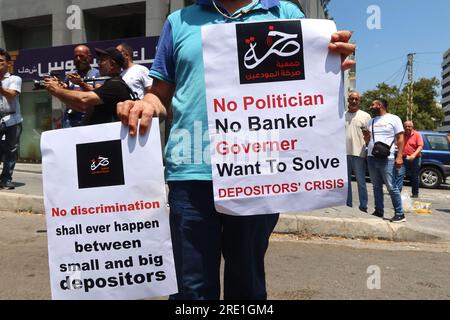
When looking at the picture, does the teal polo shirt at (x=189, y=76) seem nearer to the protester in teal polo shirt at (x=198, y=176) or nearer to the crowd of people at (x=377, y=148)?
the protester in teal polo shirt at (x=198, y=176)

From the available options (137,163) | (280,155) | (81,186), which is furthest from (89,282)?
(280,155)

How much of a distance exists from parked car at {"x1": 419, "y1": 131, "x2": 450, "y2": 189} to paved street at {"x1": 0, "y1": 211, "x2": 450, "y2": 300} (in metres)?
8.97

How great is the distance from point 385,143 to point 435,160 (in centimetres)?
816

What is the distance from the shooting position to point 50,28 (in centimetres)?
1565

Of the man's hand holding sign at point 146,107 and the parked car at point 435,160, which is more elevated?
the man's hand holding sign at point 146,107

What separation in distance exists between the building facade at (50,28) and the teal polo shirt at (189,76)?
38.6 feet

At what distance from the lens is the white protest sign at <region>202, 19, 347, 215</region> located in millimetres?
1721

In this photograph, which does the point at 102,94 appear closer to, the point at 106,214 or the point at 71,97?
the point at 71,97

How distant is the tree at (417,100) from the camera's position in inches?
1845

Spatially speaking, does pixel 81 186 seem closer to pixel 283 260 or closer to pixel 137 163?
pixel 137 163

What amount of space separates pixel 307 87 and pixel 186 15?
62cm

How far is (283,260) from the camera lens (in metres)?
4.23

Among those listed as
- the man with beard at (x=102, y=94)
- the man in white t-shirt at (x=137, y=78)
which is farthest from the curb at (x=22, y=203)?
the man with beard at (x=102, y=94)

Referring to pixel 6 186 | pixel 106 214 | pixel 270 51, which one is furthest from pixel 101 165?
pixel 6 186
